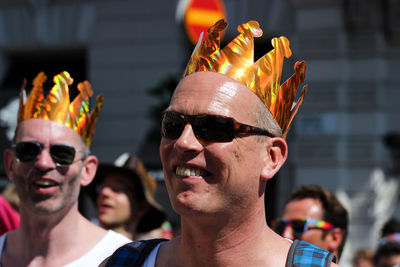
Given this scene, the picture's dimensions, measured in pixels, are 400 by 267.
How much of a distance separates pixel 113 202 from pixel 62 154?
137cm

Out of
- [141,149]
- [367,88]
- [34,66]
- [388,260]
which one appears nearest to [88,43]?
[34,66]

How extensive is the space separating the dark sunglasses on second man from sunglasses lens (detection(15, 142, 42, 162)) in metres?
1.41

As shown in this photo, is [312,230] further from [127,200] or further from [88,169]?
[127,200]

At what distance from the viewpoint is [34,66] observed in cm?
1325

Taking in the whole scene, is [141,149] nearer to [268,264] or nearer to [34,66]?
[34,66]

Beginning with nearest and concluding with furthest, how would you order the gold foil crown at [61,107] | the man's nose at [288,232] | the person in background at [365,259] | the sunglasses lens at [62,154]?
1. the sunglasses lens at [62,154]
2. the gold foil crown at [61,107]
3. the man's nose at [288,232]
4. the person in background at [365,259]

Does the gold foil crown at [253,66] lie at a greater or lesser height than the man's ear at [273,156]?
greater

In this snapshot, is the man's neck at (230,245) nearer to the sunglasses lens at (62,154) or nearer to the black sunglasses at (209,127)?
the black sunglasses at (209,127)

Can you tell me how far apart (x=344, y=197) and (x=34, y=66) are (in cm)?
637

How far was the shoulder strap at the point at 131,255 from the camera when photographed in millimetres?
2324

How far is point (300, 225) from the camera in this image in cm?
400

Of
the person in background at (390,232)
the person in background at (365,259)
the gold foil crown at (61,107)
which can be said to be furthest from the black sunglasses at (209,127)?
the person in background at (365,259)

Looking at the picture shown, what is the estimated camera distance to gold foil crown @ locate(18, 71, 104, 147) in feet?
12.2

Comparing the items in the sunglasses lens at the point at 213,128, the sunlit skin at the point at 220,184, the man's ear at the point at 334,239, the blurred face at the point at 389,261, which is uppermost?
the sunglasses lens at the point at 213,128
